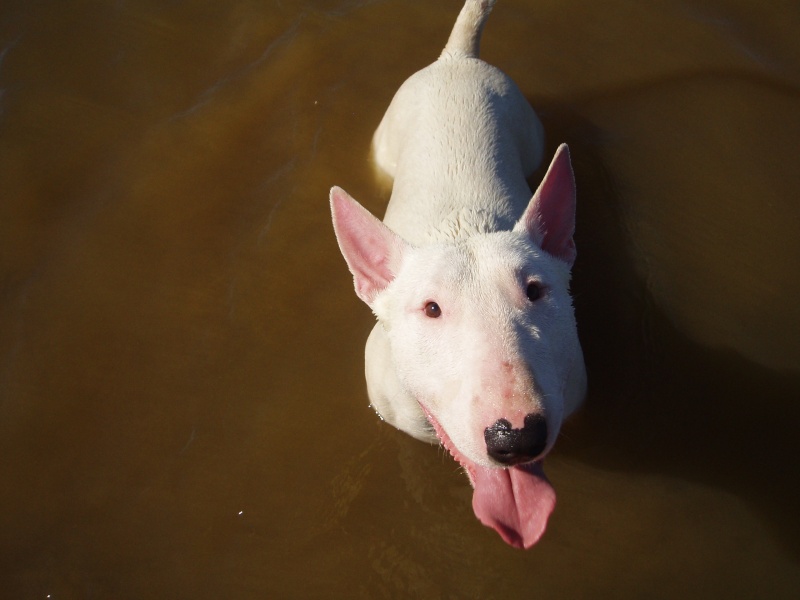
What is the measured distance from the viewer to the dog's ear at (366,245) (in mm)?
2863

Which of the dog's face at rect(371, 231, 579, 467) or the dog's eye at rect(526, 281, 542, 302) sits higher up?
the dog's eye at rect(526, 281, 542, 302)

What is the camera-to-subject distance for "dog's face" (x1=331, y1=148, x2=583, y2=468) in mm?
2248

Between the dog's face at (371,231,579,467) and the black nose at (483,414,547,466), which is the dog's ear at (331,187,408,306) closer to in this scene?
the dog's face at (371,231,579,467)

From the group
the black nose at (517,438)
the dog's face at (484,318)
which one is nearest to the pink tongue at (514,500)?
the dog's face at (484,318)

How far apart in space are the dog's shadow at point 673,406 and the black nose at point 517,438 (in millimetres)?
1665

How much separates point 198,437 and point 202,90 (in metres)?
2.96

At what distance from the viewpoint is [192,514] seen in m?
3.69

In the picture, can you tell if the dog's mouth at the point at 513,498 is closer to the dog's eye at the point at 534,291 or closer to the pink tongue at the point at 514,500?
the pink tongue at the point at 514,500

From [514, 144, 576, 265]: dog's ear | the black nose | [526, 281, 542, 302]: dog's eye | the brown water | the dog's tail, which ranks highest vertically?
the dog's tail

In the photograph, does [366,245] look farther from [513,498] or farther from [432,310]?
[513,498]

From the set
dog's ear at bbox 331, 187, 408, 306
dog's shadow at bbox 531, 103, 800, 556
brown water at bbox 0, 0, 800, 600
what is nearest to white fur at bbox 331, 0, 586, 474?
dog's ear at bbox 331, 187, 408, 306

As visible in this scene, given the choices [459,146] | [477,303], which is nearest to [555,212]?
[477,303]

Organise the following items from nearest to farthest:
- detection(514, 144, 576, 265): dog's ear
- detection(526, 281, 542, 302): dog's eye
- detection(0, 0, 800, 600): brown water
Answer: detection(526, 281, 542, 302): dog's eye
detection(514, 144, 576, 265): dog's ear
detection(0, 0, 800, 600): brown water

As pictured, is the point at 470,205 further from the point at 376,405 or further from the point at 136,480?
the point at 136,480
